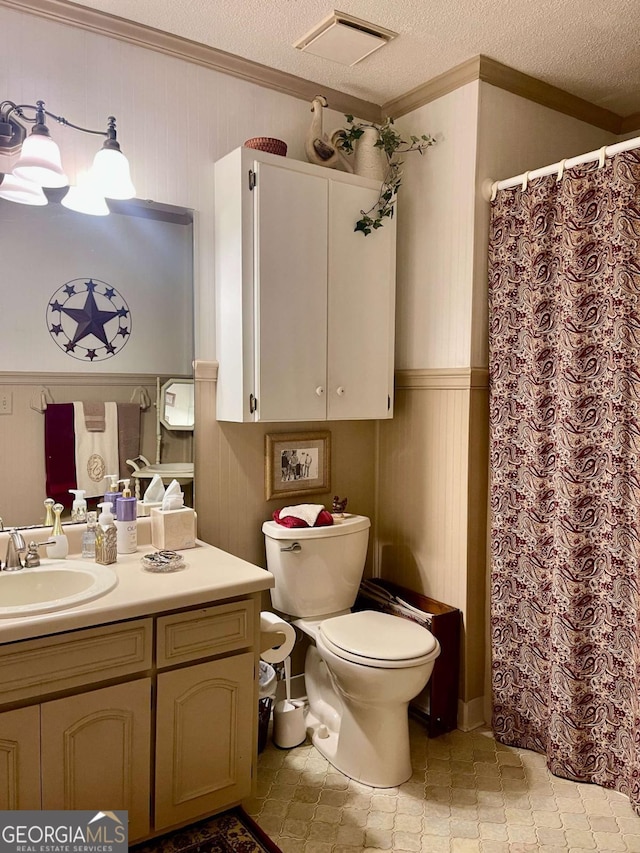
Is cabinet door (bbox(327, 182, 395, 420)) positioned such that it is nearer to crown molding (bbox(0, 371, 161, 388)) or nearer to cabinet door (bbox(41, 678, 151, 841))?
crown molding (bbox(0, 371, 161, 388))

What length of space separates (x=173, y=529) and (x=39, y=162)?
3.88 feet

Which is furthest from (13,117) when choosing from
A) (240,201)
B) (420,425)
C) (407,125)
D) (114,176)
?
(420,425)

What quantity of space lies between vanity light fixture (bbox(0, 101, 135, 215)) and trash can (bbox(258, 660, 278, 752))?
1654mm

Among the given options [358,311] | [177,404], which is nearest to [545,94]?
[358,311]

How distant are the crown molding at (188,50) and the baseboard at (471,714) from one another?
2430 mm

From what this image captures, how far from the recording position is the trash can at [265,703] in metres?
2.33

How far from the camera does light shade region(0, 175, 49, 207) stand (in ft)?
6.44

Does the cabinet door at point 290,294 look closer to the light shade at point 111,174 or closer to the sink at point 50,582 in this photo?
the light shade at point 111,174

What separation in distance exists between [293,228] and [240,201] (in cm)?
21

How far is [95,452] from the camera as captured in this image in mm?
2199

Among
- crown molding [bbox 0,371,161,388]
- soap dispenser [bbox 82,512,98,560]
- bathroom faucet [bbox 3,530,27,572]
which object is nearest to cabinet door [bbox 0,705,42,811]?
bathroom faucet [bbox 3,530,27,572]

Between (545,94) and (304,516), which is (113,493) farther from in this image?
(545,94)

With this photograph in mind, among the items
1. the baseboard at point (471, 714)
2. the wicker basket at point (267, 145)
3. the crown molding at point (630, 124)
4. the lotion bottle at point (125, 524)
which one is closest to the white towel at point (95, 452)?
the lotion bottle at point (125, 524)

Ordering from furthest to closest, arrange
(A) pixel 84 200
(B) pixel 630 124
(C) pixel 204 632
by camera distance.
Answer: (B) pixel 630 124 → (A) pixel 84 200 → (C) pixel 204 632
